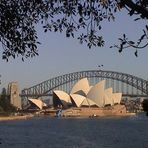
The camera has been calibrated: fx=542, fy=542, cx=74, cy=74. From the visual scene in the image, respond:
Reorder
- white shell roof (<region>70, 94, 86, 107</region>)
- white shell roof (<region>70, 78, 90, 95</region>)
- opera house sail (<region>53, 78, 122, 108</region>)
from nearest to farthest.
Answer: opera house sail (<region>53, 78, 122, 108</region>)
white shell roof (<region>70, 78, 90, 95</region>)
white shell roof (<region>70, 94, 86, 107</region>)

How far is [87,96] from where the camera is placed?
107125 millimetres

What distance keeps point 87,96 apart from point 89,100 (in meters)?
2.70

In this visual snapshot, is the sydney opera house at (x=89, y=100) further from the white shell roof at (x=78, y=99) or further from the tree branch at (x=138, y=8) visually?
the tree branch at (x=138, y=8)

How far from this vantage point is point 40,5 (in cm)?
526

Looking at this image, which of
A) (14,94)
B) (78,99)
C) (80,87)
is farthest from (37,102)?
(80,87)

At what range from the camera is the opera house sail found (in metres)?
103

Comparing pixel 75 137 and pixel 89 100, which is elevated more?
pixel 89 100

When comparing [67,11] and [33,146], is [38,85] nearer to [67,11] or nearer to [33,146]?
[33,146]

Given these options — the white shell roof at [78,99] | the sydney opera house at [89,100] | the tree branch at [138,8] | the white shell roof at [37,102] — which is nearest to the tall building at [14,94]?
the white shell roof at [37,102]

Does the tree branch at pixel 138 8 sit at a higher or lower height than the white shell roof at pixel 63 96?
lower

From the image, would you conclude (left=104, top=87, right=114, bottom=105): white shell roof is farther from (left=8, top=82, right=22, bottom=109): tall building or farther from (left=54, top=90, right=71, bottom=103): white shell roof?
(left=8, top=82, right=22, bottom=109): tall building

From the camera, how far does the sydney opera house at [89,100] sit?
346 ft

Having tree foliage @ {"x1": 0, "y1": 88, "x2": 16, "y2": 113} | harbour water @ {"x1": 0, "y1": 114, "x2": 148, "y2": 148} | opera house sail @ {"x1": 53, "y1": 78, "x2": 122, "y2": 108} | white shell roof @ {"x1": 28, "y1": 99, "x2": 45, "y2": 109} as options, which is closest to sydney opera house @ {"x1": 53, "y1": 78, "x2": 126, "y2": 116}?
opera house sail @ {"x1": 53, "y1": 78, "x2": 122, "y2": 108}

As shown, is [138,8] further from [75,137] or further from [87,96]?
[87,96]
